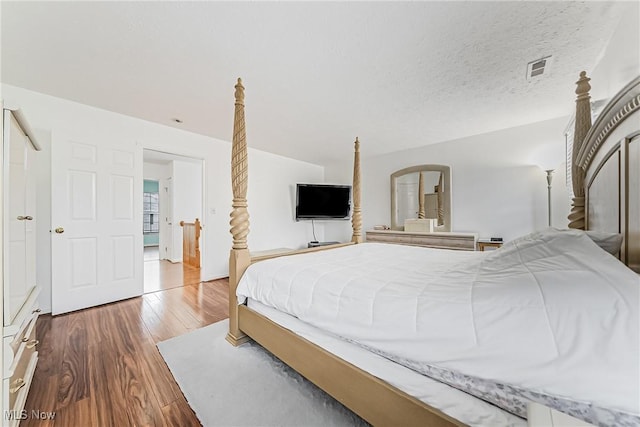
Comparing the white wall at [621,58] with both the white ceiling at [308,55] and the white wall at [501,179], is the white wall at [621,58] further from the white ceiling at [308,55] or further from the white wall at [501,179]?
the white wall at [501,179]

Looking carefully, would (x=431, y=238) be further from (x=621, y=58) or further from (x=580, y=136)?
(x=621, y=58)

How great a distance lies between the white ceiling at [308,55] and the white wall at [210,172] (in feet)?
0.59

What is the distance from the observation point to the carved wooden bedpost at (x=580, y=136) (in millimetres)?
1358

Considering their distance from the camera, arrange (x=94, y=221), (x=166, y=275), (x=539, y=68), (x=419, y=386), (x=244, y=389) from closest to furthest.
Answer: (x=419, y=386)
(x=244, y=389)
(x=539, y=68)
(x=94, y=221)
(x=166, y=275)

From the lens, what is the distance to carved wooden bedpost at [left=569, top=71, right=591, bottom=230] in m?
1.36

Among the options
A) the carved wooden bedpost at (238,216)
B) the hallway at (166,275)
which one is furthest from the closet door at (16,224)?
the hallway at (166,275)

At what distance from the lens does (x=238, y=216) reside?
1.75 metres

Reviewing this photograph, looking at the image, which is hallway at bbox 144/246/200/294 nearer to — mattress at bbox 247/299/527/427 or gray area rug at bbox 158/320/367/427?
gray area rug at bbox 158/320/367/427

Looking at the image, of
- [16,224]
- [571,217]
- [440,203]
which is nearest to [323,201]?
[440,203]

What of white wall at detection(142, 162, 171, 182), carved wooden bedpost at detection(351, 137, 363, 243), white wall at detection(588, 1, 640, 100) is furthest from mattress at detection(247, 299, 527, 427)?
white wall at detection(142, 162, 171, 182)

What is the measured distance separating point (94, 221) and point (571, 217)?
4.19 meters

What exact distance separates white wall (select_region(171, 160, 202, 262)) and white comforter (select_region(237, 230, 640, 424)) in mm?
4863

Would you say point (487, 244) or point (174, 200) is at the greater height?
point (174, 200)

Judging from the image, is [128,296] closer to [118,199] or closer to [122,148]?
[118,199]
